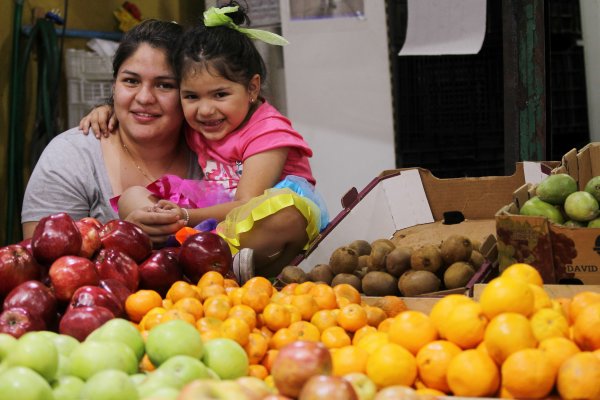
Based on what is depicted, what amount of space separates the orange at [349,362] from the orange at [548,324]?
31 cm

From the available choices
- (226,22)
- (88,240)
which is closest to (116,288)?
(88,240)

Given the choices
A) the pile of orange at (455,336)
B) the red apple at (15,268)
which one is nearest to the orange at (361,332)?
the pile of orange at (455,336)

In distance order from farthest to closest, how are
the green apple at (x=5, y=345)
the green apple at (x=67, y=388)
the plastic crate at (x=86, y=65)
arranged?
1. the plastic crate at (x=86, y=65)
2. the green apple at (x=5, y=345)
3. the green apple at (x=67, y=388)

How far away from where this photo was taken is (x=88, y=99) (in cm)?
492

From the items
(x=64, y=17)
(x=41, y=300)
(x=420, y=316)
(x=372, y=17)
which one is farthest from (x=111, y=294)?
(x=64, y=17)

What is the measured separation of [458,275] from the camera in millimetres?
2326

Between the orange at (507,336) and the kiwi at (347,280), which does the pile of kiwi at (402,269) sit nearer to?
the kiwi at (347,280)

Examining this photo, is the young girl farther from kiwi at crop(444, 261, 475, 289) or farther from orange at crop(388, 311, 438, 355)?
orange at crop(388, 311, 438, 355)

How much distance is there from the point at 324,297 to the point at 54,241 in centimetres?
64

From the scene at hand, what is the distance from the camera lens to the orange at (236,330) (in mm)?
1660

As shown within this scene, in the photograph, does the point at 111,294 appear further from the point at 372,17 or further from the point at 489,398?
the point at 372,17

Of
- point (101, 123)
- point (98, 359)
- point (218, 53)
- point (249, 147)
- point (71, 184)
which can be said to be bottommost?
point (98, 359)

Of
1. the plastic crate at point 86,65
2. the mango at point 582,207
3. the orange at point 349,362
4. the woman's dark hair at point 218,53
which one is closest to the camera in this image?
the orange at point 349,362

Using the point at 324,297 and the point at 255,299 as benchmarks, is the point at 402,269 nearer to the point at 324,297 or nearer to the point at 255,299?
the point at 324,297
